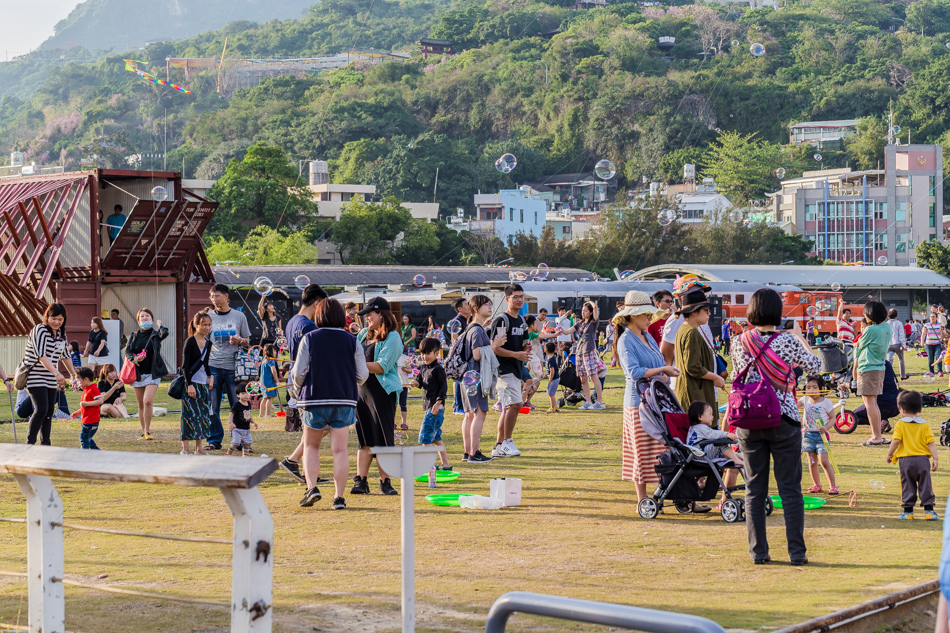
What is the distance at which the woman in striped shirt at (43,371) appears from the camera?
10.5m

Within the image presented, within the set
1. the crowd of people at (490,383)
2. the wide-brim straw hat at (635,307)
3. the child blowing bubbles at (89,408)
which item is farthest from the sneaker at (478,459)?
the child blowing bubbles at (89,408)

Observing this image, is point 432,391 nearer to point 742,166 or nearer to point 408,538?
point 408,538

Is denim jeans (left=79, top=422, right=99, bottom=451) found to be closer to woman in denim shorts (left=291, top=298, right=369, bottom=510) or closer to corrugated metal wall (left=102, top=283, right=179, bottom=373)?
woman in denim shorts (left=291, top=298, right=369, bottom=510)

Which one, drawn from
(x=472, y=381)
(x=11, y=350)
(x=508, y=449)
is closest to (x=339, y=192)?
(x=11, y=350)

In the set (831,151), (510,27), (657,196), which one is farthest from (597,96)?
(657,196)

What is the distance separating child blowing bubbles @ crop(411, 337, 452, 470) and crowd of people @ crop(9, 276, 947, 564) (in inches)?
0.5

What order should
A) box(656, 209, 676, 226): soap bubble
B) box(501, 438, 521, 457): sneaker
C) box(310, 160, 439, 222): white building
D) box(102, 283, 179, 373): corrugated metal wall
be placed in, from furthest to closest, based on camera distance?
box(310, 160, 439, 222): white building, box(656, 209, 676, 226): soap bubble, box(102, 283, 179, 373): corrugated metal wall, box(501, 438, 521, 457): sneaker

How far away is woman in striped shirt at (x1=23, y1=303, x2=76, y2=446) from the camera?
1053cm

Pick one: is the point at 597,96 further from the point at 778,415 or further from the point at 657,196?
the point at 778,415

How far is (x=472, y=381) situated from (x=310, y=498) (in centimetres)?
236

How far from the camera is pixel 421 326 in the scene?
3628cm

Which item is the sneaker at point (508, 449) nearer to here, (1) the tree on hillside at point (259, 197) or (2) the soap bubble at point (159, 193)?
(2) the soap bubble at point (159, 193)

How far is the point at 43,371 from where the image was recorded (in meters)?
10.6

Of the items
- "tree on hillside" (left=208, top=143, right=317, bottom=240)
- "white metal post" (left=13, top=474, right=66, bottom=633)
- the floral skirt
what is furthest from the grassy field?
"tree on hillside" (left=208, top=143, right=317, bottom=240)
